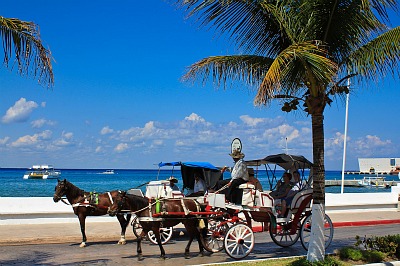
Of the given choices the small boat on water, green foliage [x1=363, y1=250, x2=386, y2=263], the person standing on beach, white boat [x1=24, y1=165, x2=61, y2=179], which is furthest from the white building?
green foliage [x1=363, y1=250, x2=386, y2=263]

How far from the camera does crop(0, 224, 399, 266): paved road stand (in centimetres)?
1242

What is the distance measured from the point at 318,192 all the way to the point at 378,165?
5914 inches

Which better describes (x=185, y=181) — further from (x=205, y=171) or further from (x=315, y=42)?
(x=315, y=42)

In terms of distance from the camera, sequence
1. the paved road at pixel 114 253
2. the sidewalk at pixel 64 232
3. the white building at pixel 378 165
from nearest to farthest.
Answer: the paved road at pixel 114 253
the sidewalk at pixel 64 232
the white building at pixel 378 165

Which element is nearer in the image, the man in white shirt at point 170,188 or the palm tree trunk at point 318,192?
the palm tree trunk at point 318,192

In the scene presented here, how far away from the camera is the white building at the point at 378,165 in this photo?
14925 cm

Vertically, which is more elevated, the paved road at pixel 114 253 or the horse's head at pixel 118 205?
the horse's head at pixel 118 205

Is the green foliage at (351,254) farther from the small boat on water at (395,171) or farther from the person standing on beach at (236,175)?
the small boat on water at (395,171)

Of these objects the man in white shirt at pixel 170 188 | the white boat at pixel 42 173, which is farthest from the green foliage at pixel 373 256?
the white boat at pixel 42 173

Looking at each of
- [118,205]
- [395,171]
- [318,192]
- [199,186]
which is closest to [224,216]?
[118,205]

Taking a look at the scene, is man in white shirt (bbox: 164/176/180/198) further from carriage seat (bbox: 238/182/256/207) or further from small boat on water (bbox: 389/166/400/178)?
small boat on water (bbox: 389/166/400/178)

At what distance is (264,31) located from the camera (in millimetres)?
11555

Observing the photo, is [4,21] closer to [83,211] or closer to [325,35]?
[325,35]

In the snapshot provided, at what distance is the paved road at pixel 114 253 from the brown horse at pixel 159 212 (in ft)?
1.57
